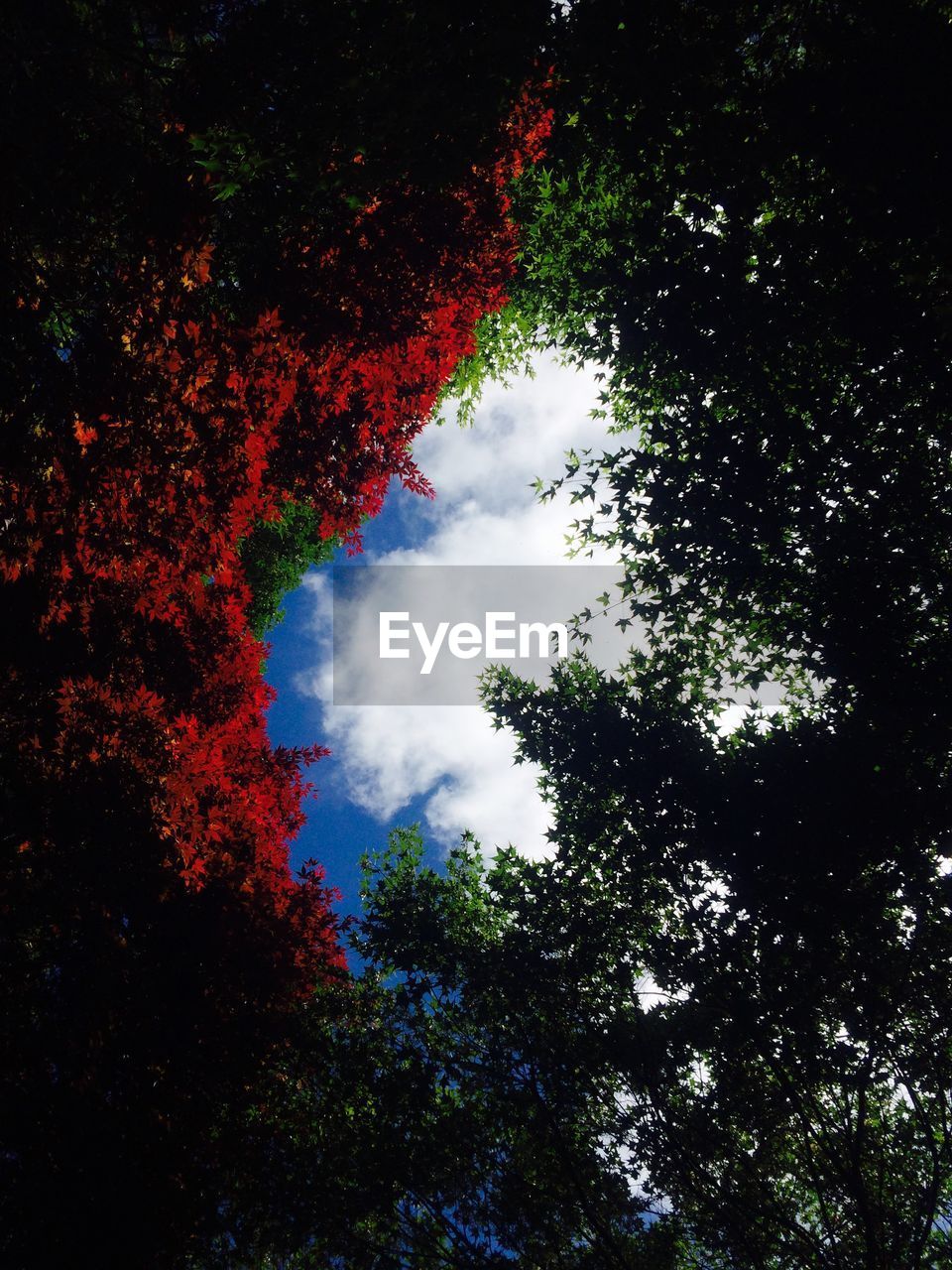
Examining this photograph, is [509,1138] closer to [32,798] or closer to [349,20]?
[32,798]

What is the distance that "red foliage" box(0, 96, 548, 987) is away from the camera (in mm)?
4512

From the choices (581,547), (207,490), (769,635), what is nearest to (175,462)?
(207,490)

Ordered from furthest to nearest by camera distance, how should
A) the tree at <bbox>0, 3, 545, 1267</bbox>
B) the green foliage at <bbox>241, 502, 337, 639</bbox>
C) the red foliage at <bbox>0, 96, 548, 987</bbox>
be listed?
the green foliage at <bbox>241, 502, 337, 639</bbox>, the red foliage at <bbox>0, 96, 548, 987</bbox>, the tree at <bbox>0, 3, 545, 1267</bbox>

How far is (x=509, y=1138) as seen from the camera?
7.17m

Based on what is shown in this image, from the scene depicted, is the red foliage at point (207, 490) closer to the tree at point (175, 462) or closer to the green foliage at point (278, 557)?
the tree at point (175, 462)

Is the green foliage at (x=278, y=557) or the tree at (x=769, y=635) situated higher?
the green foliage at (x=278, y=557)

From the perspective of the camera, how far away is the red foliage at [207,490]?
4.51m

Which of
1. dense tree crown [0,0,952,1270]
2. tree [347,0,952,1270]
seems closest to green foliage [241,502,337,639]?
dense tree crown [0,0,952,1270]

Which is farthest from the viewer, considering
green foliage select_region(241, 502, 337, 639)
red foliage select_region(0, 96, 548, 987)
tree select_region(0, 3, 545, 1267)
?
green foliage select_region(241, 502, 337, 639)

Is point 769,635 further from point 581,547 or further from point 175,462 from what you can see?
point 175,462

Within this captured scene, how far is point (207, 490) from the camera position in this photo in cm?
521

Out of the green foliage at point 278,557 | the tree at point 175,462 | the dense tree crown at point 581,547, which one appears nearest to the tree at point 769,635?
the dense tree crown at point 581,547

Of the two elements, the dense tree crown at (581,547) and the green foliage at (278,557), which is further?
the green foliage at (278,557)

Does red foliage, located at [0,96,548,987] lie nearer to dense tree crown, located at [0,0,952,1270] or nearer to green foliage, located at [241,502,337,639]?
dense tree crown, located at [0,0,952,1270]
